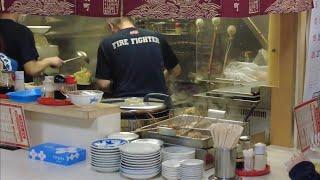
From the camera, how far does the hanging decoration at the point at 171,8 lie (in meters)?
2.13

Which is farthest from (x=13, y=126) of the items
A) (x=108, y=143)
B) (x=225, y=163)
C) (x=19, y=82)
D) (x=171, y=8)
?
(x=225, y=163)

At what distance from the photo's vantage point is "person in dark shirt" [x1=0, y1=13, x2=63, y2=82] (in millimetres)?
3373

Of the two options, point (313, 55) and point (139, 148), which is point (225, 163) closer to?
point (139, 148)

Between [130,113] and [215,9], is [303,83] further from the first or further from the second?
[130,113]

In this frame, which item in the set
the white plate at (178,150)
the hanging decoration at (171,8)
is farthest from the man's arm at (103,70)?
the white plate at (178,150)

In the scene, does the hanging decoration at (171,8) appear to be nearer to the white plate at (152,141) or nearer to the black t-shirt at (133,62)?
the white plate at (152,141)

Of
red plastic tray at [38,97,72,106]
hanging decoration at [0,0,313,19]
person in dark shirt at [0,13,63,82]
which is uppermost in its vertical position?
hanging decoration at [0,0,313,19]

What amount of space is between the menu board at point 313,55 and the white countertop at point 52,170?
1.64ft

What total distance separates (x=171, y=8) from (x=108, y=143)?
26.6 inches

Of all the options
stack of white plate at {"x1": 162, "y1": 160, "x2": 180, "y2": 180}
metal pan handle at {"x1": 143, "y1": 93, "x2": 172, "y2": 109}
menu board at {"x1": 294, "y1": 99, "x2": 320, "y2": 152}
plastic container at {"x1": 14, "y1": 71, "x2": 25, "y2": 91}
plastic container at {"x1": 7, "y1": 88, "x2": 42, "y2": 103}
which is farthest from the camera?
metal pan handle at {"x1": 143, "y1": 93, "x2": 172, "y2": 109}

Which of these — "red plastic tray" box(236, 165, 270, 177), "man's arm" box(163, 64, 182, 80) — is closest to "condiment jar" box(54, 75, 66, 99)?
"red plastic tray" box(236, 165, 270, 177)

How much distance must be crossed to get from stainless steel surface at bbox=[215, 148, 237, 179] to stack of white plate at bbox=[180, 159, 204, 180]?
7cm

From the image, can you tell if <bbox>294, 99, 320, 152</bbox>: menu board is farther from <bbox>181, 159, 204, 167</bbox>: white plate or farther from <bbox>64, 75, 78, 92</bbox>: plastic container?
<bbox>64, 75, 78, 92</bbox>: plastic container

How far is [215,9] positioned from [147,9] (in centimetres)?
32
